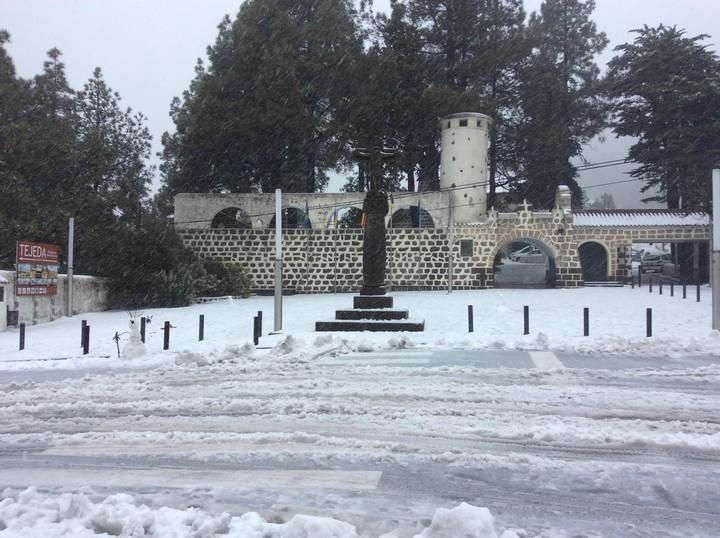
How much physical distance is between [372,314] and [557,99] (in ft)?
87.4

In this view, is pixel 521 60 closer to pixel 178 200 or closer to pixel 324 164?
pixel 324 164

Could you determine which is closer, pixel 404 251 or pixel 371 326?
pixel 371 326

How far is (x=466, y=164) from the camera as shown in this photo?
29203 mm

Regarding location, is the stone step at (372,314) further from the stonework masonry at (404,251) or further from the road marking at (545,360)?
the stonework masonry at (404,251)

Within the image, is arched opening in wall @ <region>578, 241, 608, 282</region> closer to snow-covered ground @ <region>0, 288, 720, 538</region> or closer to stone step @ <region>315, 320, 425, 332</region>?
stone step @ <region>315, 320, 425, 332</region>

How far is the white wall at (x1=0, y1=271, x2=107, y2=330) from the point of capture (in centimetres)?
1633

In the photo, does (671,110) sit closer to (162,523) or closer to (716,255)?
(716,255)

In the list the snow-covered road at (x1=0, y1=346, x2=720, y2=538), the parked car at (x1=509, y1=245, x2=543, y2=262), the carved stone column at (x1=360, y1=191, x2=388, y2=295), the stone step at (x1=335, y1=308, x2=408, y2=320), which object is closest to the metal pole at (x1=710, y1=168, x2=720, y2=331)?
the snow-covered road at (x1=0, y1=346, x2=720, y2=538)

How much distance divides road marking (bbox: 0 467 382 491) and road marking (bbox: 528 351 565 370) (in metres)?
5.15

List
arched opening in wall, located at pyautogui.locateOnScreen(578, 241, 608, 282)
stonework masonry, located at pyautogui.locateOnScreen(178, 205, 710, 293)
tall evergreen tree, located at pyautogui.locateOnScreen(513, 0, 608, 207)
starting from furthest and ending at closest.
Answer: tall evergreen tree, located at pyautogui.locateOnScreen(513, 0, 608, 207)
arched opening in wall, located at pyautogui.locateOnScreen(578, 241, 608, 282)
stonework masonry, located at pyautogui.locateOnScreen(178, 205, 710, 293)

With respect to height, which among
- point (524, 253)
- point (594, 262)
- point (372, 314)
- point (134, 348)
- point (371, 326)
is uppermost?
point (524, 253)

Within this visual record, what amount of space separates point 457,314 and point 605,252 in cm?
1566

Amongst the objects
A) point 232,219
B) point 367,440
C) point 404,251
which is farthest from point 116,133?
point 367,440

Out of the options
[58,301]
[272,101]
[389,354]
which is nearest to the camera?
[389,354]
